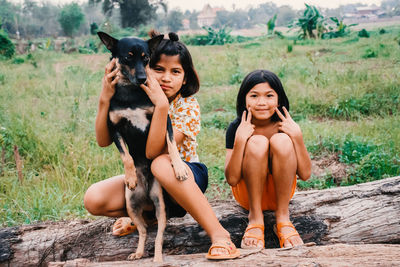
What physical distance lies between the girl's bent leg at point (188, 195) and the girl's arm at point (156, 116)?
0.09 m

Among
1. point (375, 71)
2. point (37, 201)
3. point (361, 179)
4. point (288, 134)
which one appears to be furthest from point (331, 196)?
point (375, 71)

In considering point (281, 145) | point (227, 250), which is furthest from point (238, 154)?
point (227, 250)

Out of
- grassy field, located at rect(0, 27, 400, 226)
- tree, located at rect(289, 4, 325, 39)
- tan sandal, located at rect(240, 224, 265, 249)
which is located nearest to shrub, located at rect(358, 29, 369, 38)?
tree, located at rect(289, 4, 325, 39)

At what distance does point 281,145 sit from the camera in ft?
6.78

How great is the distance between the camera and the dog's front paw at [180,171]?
1.82 meters

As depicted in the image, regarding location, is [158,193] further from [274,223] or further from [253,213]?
[274,223]

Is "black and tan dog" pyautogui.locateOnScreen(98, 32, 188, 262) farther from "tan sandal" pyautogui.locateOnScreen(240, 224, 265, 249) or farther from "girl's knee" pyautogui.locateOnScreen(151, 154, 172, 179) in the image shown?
"tan sandal" pyautogui.locateOnScreen(240, 224, 265, 249)

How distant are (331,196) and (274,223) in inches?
17.8

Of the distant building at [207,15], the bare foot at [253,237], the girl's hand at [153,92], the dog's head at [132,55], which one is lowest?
the bare foot at [253,237]

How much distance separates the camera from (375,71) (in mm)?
6328

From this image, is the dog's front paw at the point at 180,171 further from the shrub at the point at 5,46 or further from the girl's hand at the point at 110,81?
the shrub at the point at 5,46

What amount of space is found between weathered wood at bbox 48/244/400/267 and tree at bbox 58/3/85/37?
26467 millimetres

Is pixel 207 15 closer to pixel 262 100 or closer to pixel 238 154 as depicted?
pixel 262 100

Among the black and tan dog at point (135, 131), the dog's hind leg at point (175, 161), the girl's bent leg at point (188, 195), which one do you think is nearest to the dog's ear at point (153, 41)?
the black and tan dog at point (135, 131)
